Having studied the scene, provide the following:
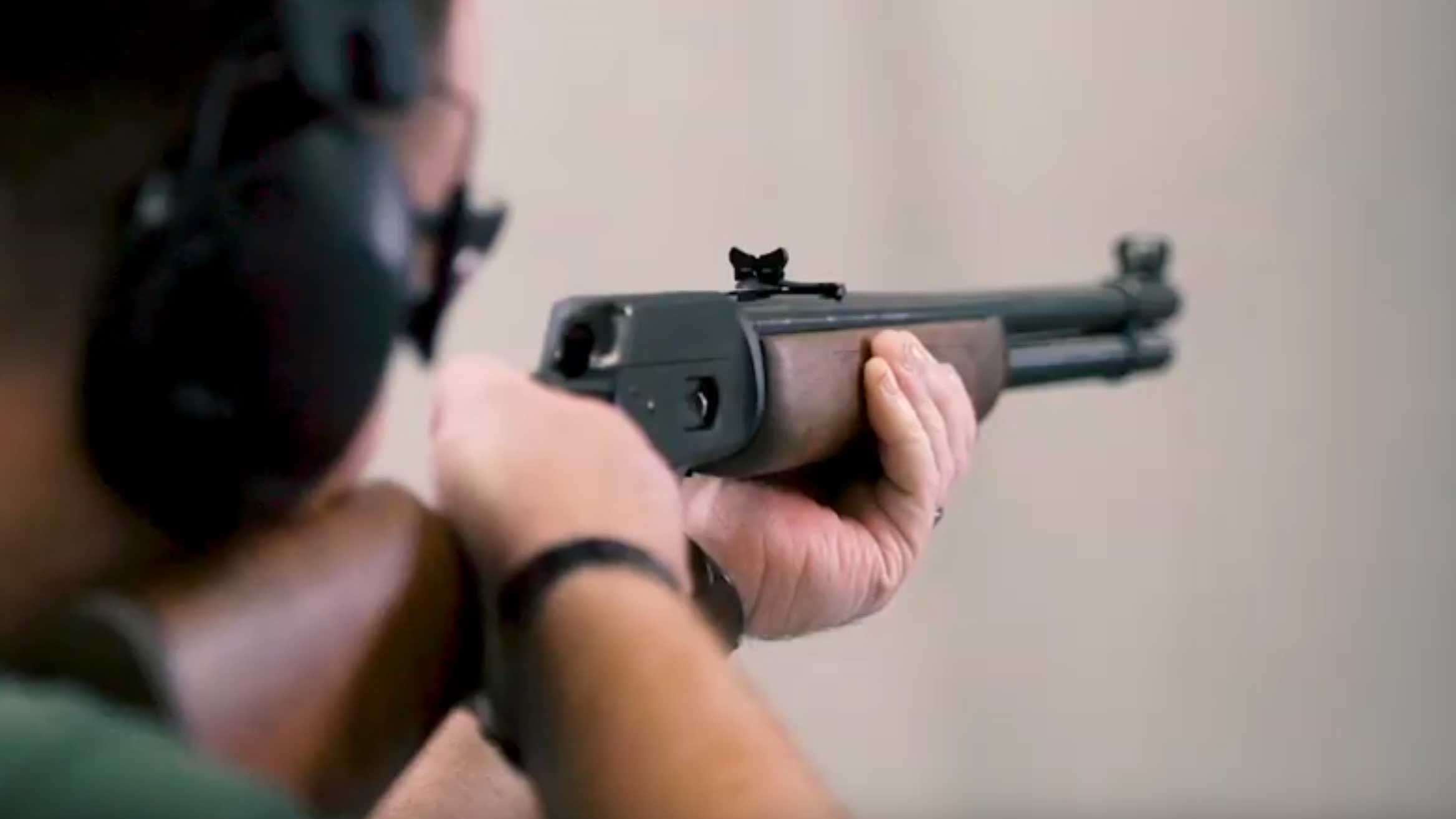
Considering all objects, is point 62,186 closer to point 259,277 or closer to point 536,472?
point 259,277

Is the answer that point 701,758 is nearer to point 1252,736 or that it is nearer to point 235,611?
point 235,611

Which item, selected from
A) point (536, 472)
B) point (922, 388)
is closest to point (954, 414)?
point (922, 388)

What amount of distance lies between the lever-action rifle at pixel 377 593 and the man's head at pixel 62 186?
3 centimetres

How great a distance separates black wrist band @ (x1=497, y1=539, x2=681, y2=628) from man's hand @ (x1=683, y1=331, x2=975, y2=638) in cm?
37

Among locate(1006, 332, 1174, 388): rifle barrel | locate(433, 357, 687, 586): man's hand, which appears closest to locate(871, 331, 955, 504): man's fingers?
locate(1006, 332, 1174, 388): rifle barrel

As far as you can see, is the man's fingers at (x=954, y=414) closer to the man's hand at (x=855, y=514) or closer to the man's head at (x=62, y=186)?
the man's hand at (x=855, y=514)

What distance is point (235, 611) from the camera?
15.7 inches

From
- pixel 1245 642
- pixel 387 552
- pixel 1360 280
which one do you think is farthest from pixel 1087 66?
pixel 387 552

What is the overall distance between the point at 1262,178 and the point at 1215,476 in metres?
0.29

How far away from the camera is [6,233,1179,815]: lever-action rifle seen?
37cm

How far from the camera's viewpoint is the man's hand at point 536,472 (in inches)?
19.2

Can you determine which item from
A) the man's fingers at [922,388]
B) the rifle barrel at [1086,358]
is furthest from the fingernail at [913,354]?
the rifle barrel at [1086,358]

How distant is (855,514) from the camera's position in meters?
0.95

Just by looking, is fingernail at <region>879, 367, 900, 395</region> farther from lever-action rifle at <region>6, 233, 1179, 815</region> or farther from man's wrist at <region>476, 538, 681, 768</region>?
man's wrist at <region>476, 538, 681, 768</region>
